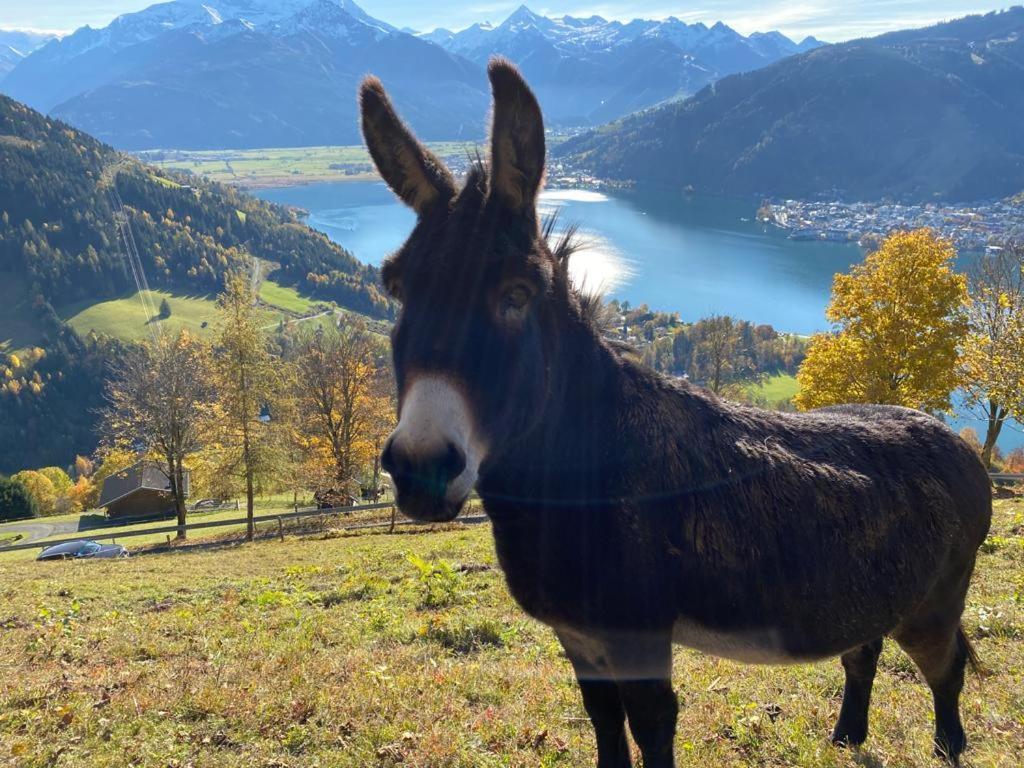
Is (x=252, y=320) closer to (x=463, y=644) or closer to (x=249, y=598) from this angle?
(x=249, y=598)

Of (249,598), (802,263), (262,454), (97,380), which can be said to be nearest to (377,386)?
(262,454)

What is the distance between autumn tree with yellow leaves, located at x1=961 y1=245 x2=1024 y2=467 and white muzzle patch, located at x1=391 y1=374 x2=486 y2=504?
2709 cm

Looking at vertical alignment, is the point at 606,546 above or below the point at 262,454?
above

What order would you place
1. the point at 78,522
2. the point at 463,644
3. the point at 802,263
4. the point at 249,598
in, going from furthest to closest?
the point at 802,263 < the point at 78,522 < the point at 249,598 < the point at 463,644

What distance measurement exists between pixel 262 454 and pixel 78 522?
37.9 m

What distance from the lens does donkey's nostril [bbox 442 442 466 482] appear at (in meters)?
2.06

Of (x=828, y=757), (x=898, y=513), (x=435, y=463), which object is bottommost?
(x=828, y=757)

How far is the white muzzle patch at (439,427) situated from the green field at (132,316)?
133 m

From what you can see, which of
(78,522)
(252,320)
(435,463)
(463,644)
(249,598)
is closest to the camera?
(435,463)

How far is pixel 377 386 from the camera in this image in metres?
39.6

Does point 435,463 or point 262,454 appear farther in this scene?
point 262,454

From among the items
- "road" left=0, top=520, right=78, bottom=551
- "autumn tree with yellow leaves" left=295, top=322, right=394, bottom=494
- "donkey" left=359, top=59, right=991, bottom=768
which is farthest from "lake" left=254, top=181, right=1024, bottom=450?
"donkey" left=359, top=59, right=991, bottom=768

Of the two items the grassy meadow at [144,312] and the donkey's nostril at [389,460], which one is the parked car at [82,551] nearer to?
the donkey's nostril at [389,460]

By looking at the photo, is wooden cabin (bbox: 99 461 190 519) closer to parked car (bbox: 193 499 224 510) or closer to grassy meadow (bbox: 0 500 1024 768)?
parked car (bbox: 193 499 224 510)
